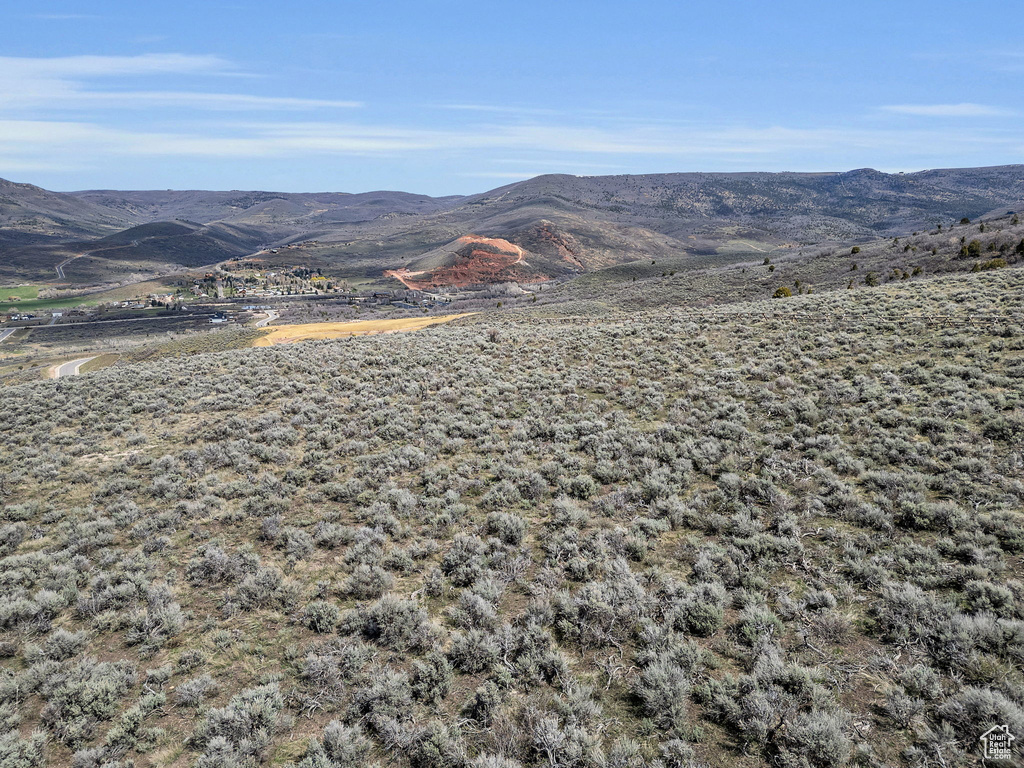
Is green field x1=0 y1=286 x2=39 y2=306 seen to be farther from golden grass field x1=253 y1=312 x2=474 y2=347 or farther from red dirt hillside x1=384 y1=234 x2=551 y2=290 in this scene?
golden grass field x1=253 y1=312 x2=474 y2=347

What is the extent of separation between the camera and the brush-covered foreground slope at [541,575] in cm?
545

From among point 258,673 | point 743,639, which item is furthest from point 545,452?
point 258,673

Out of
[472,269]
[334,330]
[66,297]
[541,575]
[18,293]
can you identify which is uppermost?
[472,269]

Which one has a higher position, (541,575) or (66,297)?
(66,297)

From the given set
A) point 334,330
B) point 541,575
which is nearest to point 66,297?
point 334,330

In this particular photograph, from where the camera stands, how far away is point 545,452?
12367 millimetres

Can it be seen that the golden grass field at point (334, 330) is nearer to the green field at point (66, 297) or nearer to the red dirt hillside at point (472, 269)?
the red dirt hillside at point (472, 269)

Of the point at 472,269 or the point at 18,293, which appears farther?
the point at 472,269

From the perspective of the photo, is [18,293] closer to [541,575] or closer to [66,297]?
[66,297]

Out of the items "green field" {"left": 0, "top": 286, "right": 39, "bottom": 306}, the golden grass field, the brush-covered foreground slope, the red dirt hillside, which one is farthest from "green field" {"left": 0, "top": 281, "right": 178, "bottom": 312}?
the brush-covered foreground slope

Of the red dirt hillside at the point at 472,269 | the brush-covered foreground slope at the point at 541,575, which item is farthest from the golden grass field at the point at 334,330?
the red dirt hillside at the point at 472,269

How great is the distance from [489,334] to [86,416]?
1823cm

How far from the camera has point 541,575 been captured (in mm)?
8016

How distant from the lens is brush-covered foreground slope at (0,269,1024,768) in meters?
5.45
